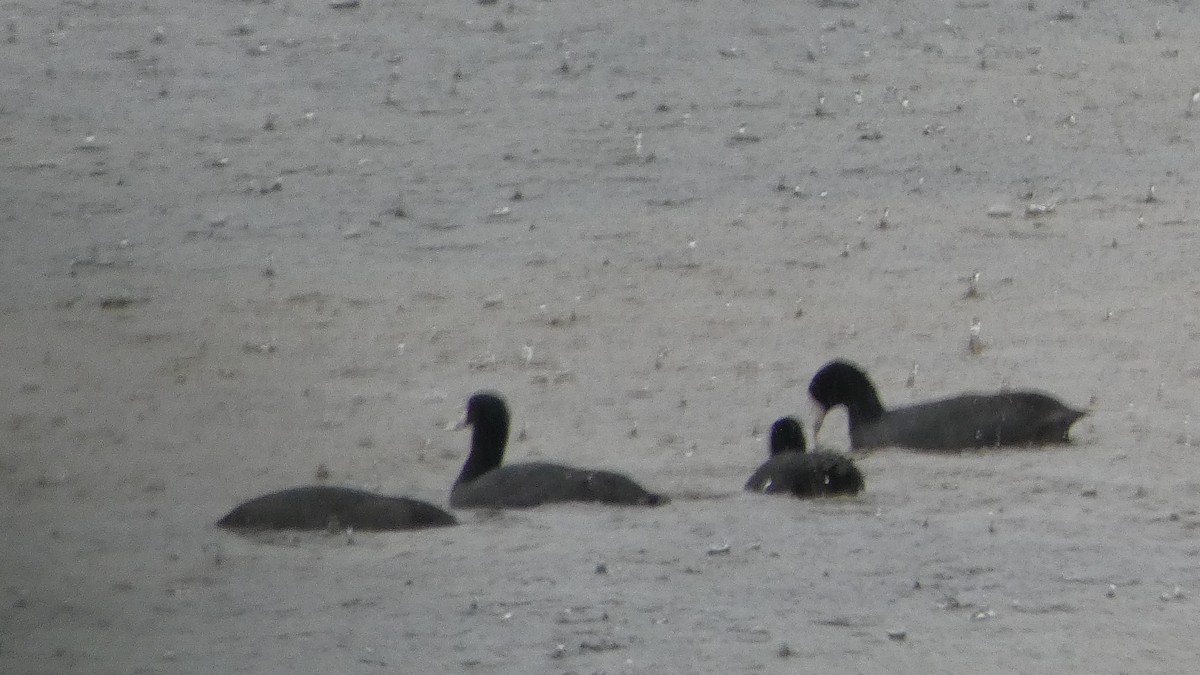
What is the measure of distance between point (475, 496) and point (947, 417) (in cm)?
234

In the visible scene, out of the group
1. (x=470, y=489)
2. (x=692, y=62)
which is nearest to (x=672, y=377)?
(x=470, y=489)

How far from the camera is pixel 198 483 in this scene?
1053 cm

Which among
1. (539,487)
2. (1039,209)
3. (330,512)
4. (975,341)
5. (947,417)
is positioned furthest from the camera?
(1039,209)

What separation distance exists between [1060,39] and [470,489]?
11.3 m

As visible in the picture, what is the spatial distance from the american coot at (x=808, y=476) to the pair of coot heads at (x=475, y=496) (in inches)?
17.3

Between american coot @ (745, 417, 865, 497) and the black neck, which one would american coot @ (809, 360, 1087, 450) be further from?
the black neck

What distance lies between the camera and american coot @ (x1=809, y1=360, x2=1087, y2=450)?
10.9m

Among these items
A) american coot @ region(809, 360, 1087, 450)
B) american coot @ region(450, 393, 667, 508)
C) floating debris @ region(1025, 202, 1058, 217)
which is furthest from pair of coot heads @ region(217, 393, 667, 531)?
floating debris @ region(1025, 202, 1058, 217)

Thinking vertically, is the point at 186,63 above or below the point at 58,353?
above

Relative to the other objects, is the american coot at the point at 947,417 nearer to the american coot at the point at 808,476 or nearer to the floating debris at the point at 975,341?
the american coot at the point at 808,476

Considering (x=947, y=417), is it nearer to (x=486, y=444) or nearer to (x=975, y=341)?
(x=486, y=444)

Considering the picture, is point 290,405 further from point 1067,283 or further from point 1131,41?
point 1131,41

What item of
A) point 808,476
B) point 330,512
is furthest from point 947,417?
point 330,512

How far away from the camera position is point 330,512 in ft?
→ 29.6
